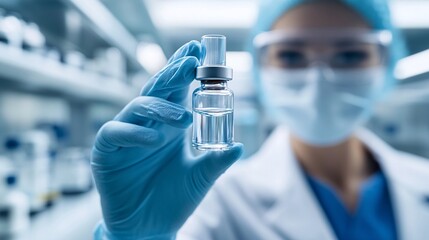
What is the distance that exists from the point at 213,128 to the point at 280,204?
2.14 ft

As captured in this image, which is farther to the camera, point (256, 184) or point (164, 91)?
point (256, 184)

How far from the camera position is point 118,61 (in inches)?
93.8

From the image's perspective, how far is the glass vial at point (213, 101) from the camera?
2.00ft

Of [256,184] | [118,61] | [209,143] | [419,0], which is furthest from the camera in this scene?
[419,0]

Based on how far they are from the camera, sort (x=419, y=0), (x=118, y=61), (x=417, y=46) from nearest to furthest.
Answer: (x=118, y=61), (x=419, y=0), (x=417, y=46)

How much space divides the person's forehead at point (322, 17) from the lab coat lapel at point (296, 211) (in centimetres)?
45

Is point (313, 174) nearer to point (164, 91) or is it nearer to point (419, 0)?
point (164, 91)

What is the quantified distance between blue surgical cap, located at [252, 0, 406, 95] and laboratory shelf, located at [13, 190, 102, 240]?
0.82m

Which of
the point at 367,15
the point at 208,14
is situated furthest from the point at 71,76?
the point at 208,14

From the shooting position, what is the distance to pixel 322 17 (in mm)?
1177

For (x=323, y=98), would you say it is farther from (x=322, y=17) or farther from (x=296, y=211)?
(x=296, y=211)

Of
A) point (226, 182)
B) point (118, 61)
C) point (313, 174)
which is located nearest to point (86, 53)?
point (118, 61)

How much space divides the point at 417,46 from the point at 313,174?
3.30m

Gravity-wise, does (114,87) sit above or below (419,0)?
below
